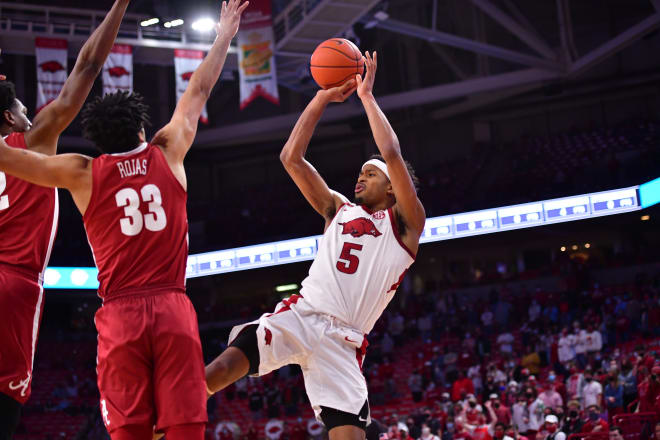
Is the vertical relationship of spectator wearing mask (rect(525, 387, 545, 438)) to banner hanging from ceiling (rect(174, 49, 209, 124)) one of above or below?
below

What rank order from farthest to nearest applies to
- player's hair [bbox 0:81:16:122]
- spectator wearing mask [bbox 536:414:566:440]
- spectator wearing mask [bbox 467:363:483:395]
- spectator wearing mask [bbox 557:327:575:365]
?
spectator wearing mask [bbox 467:363:483:395] < spectator wearing mask [bbox 557:327:575:365] < spectator wearing mask [bbox 536:414:566:440] < player's hair [bbox 0:81:16:122]

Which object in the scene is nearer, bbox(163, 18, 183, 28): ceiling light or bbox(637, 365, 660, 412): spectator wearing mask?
bbox(637, 365, 660, 412): spectator wearing mask

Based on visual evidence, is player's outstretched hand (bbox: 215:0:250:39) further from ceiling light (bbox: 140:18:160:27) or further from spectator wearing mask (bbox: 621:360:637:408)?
ceiling light (bbox: 140:18:160:27)

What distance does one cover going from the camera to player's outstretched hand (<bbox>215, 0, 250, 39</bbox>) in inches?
172

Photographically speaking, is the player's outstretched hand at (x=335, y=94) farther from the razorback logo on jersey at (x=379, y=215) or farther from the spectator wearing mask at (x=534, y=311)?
the spectator wearing mask at (x=534, y=311)

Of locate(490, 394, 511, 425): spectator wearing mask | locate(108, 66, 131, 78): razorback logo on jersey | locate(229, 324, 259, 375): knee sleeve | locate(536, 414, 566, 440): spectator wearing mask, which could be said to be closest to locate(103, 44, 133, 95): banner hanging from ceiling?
locate(108, 66, 131, 78): razorback logo on jersey

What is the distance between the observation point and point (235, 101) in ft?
109

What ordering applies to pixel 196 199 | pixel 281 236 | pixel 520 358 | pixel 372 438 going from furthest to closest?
pixel 196 199 < pixel 281 236 < pixel 520 358 < pixel 372 438

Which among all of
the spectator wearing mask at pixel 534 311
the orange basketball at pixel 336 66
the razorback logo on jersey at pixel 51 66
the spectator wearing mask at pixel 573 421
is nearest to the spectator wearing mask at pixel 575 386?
the spectator wearing mask at pixel 573 421

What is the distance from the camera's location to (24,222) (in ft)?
13.1

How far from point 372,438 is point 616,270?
58.5 feet

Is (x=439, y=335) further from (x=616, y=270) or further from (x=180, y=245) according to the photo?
(x=180, y=245)

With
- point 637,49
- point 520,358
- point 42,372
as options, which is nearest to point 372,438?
point 520,358

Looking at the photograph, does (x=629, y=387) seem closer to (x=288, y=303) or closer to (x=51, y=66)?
(x=288, y=303)
